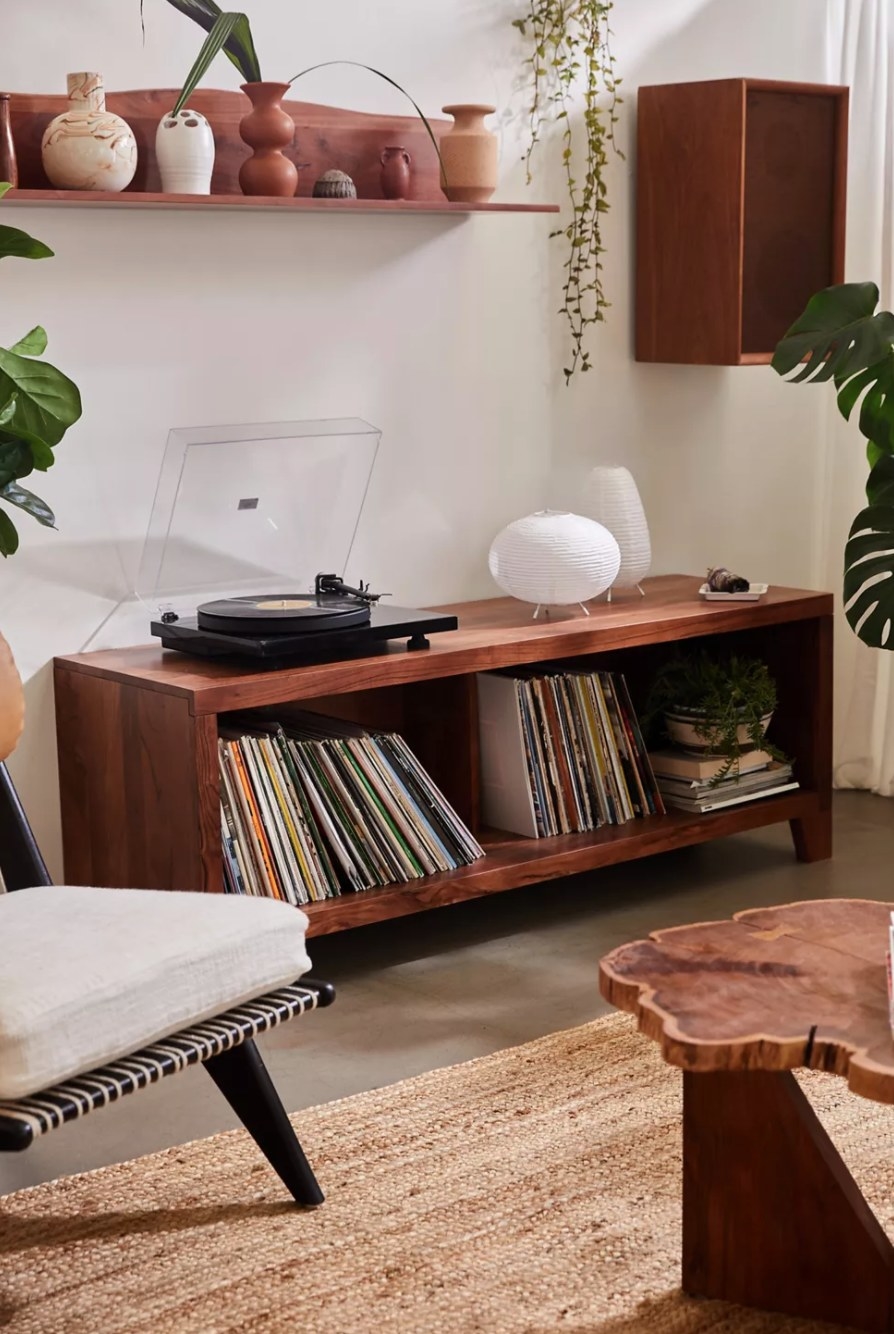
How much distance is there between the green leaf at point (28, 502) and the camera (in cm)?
275

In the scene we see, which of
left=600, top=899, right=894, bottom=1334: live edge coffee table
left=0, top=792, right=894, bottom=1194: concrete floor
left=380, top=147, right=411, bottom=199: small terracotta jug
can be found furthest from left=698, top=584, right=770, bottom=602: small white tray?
left=600, top=899, right=894, bottom=1334: live edge coffee table

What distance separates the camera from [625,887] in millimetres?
3584

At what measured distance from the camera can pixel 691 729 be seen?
11.8ft

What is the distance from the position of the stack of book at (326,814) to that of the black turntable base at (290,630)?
176mm

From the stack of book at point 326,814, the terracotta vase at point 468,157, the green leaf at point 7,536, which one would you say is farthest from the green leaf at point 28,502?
the terracotta vase at point 468,157

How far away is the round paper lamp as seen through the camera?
337 cm

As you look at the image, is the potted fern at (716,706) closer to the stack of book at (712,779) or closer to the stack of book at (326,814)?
the stack of book at (712,779)

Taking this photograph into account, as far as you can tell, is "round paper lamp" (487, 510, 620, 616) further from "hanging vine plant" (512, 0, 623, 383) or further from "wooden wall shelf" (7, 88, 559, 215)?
"wooden wall shelf" (7, 88, 559, 215)

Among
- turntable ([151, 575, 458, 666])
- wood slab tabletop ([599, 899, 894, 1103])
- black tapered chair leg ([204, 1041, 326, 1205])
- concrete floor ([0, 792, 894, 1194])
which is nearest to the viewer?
wood slab tabletop ([599, 899, 894, 1103])

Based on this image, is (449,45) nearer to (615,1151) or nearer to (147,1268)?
(615,1151)

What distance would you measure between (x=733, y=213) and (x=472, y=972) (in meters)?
1.77

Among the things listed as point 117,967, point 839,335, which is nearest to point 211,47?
point 839,335

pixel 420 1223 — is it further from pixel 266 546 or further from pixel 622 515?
pixel 622 515

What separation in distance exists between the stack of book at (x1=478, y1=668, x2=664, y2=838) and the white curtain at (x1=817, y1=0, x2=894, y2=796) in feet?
3.36
